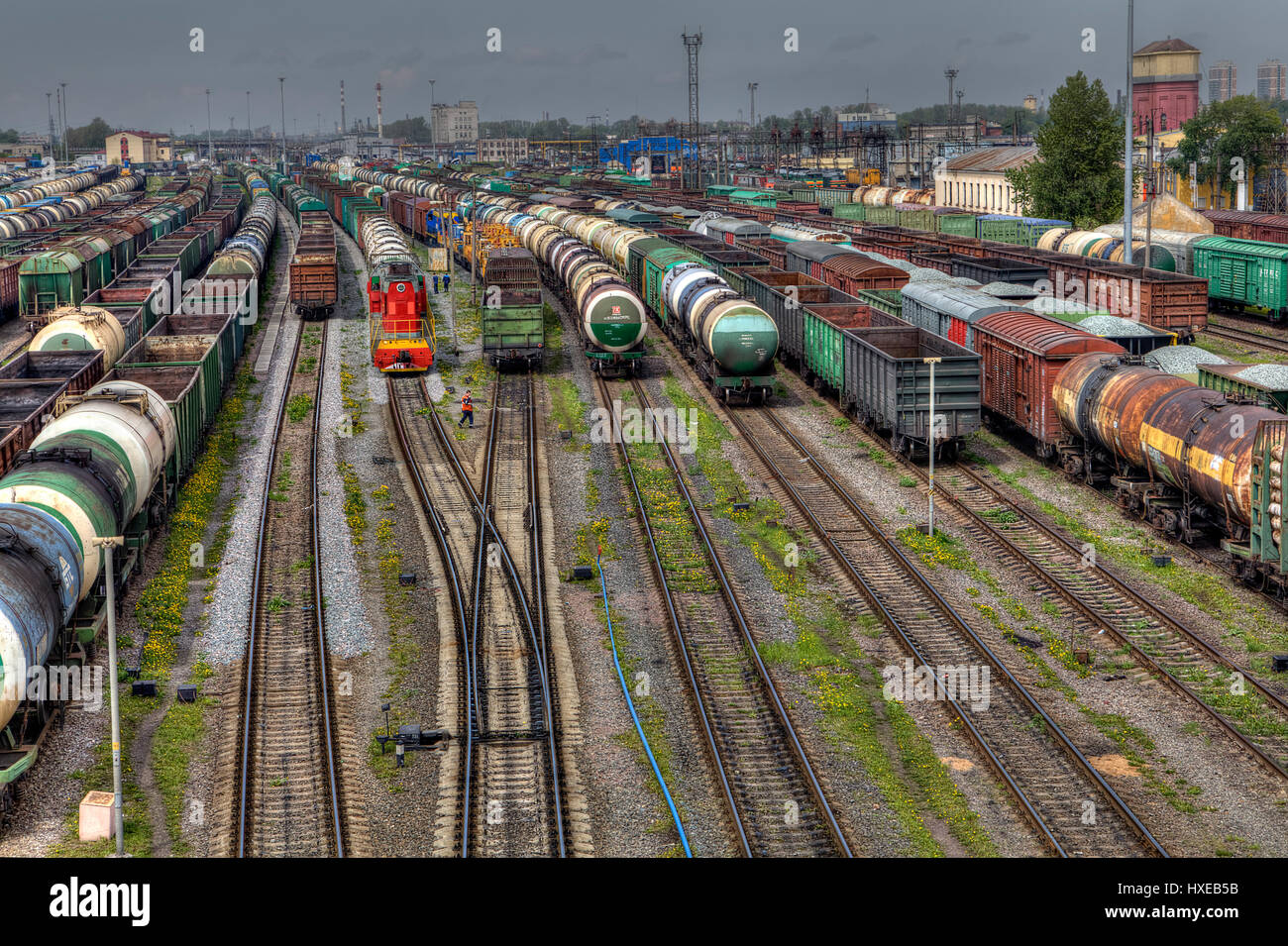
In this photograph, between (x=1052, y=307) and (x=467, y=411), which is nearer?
(x=467, y=411)

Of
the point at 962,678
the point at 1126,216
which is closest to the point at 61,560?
the point at 962,678

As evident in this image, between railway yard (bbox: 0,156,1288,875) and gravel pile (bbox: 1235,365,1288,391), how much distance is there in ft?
11.6

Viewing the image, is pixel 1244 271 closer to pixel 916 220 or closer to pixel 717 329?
pixel 717 329

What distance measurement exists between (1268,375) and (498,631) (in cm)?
1721

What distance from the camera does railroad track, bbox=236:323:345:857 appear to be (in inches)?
607

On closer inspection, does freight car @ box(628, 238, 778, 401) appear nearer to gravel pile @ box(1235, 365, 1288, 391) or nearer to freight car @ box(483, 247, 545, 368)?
freight car @ box(483, 247, 545, 368)

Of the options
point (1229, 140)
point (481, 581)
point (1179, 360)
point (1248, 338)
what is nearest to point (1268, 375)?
point (1179, 360)

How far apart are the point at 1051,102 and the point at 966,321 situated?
40.2 m

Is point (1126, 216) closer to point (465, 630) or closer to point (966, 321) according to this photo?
point (966, 321)

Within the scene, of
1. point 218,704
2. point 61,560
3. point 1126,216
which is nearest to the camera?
point 61,560

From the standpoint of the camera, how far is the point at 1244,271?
52562 millimetres

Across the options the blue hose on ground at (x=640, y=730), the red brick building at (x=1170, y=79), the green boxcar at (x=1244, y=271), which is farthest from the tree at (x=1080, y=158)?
the red brick building at (x=1170, y=79)
